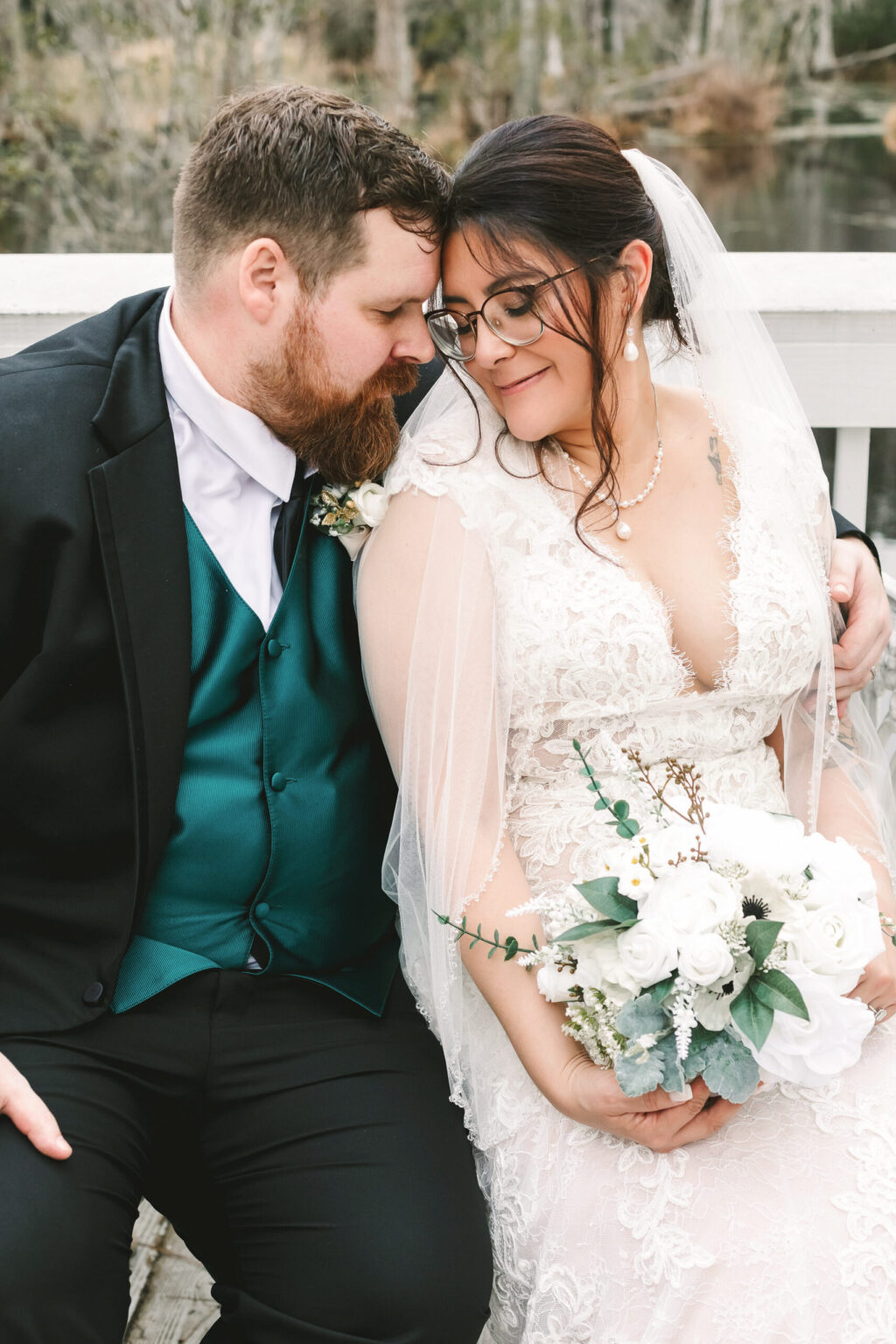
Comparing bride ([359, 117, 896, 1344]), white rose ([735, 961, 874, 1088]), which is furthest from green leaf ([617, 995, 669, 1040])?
bride ([359, 117, 896, 1344])

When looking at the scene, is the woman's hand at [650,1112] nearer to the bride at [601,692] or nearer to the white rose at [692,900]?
the bride at [601,692]

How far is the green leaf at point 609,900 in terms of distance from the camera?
4.78 feet

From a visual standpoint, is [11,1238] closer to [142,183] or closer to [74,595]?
[74,595]

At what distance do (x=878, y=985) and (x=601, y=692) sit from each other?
1.91 ft

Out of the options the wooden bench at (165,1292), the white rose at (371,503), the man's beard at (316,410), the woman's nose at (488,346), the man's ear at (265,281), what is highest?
the man's ear at (265,281)

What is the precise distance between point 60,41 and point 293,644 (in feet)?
11.6

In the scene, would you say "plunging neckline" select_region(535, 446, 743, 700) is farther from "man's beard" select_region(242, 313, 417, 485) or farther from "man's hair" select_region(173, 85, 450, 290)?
"man's hair" select_region(173, 85, 450, 290)

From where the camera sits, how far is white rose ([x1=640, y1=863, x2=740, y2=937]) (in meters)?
1.39

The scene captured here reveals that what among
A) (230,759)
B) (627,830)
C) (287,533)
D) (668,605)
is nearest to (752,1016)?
(627,830)

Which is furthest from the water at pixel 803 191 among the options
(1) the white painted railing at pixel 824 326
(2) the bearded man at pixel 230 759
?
(2) the bearded man at pixel 230 759

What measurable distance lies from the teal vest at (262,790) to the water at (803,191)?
273 cm

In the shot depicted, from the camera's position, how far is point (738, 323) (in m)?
2.13

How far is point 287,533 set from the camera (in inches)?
76.1

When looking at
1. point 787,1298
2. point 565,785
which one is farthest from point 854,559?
point 787,1298
